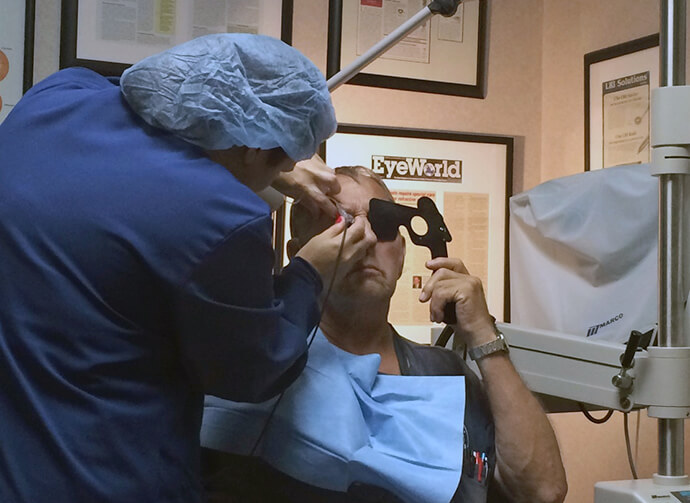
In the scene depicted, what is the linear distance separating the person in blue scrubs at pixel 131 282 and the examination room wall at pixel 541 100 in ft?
4.56

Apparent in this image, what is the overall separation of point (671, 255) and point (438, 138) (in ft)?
4.23

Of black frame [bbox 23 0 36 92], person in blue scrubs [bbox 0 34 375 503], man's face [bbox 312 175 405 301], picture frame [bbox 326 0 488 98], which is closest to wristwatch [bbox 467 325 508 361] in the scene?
man's face [bbox 312 175 405 301]

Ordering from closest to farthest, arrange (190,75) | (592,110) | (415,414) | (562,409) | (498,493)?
(190,75) → (415,414) → (498,493) → (562,409) → (592,110)

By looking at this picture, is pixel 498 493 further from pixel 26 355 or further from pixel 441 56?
pixel 441 56

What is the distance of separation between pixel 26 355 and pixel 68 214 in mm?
187

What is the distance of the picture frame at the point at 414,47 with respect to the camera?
8.15 ft

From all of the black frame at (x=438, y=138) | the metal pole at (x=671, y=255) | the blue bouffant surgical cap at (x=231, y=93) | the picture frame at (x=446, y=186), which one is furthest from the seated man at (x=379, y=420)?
the picture frame at (x=446, y=186)

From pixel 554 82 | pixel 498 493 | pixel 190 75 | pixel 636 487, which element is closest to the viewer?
pixel 190 75

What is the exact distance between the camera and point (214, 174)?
1064mm

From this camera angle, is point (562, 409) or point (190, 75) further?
point (562, 409)

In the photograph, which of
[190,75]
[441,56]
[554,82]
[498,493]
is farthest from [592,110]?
[190,75]

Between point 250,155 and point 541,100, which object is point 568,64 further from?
point 250,155

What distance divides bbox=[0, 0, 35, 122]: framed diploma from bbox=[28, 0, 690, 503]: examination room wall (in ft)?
2.39

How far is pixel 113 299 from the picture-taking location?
3.47 ft
